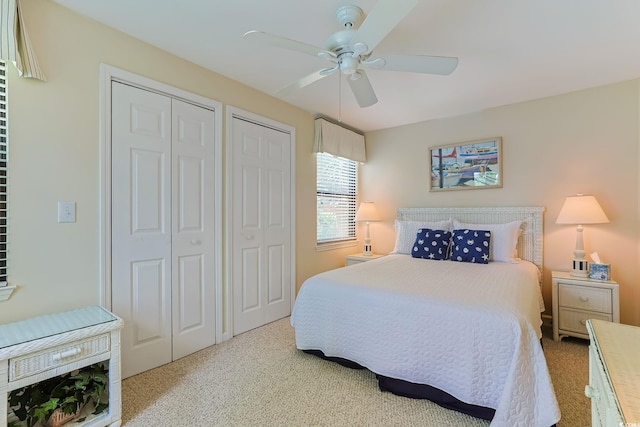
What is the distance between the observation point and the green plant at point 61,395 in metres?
1.50

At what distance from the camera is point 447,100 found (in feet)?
10.8

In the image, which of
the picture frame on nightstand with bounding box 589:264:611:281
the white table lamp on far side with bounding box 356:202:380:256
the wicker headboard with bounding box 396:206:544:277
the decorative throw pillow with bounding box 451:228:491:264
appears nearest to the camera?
the picture frame on nightstand with bounding box 589:264:611:281

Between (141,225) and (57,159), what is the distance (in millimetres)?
621

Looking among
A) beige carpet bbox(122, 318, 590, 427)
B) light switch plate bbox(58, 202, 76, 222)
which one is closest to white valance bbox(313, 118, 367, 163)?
beige carpet bbox(122, 318, 590, 427)

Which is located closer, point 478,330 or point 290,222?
point 478,330

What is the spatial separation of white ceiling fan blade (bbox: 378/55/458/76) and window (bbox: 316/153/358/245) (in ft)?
6.75

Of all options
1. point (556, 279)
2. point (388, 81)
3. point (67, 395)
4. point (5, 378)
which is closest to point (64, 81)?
point (5, 378)

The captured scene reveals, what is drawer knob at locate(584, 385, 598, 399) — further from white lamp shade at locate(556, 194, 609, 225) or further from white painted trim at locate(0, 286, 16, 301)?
white painted trim at locate(0, 286, 16, 301)

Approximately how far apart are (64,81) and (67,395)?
5.85 feet

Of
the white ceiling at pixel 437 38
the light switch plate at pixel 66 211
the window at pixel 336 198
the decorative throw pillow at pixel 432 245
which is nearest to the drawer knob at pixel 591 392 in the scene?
the white ceiling at pixel 437 38

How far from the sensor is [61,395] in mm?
1575

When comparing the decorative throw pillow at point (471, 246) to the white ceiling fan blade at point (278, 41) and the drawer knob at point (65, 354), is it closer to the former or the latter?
the white ceiling fan blade at point (278, 41)

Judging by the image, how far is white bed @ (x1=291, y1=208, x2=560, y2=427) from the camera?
59.3 inches

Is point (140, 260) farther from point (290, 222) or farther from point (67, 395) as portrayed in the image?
point (290, 222)
